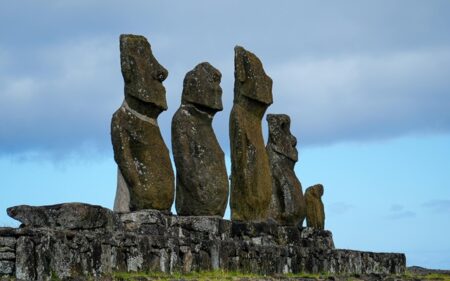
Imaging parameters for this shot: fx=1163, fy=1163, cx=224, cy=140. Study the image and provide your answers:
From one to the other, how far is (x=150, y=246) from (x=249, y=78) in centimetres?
920

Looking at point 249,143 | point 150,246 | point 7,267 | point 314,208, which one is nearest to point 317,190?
point 314,208

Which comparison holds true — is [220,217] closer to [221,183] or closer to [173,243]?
[221,183]

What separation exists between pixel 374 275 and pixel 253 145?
4.39m

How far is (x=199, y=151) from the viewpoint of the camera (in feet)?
83.9

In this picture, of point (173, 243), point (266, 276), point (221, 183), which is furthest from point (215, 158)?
point (173, 243)

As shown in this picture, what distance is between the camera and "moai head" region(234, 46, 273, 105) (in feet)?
93.4

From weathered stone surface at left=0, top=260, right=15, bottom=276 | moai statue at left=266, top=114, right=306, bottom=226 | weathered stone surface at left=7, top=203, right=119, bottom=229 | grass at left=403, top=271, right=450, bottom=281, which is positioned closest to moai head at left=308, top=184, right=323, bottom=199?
moai statue at left=266, top=114, right=306, bottom=226

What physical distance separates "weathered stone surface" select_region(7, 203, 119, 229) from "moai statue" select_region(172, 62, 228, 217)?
554cm

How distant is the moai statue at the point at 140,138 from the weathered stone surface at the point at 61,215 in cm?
422

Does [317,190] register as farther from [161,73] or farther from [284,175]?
[161,73]

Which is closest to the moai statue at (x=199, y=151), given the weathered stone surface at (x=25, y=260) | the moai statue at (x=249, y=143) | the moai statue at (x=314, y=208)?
the moai statue at (x=249, y=143)

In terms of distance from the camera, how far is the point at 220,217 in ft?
83.4

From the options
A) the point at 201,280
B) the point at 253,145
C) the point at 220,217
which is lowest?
the point at 201,280

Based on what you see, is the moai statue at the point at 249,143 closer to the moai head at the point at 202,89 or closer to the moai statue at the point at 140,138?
the moai head at the point at 202,89
